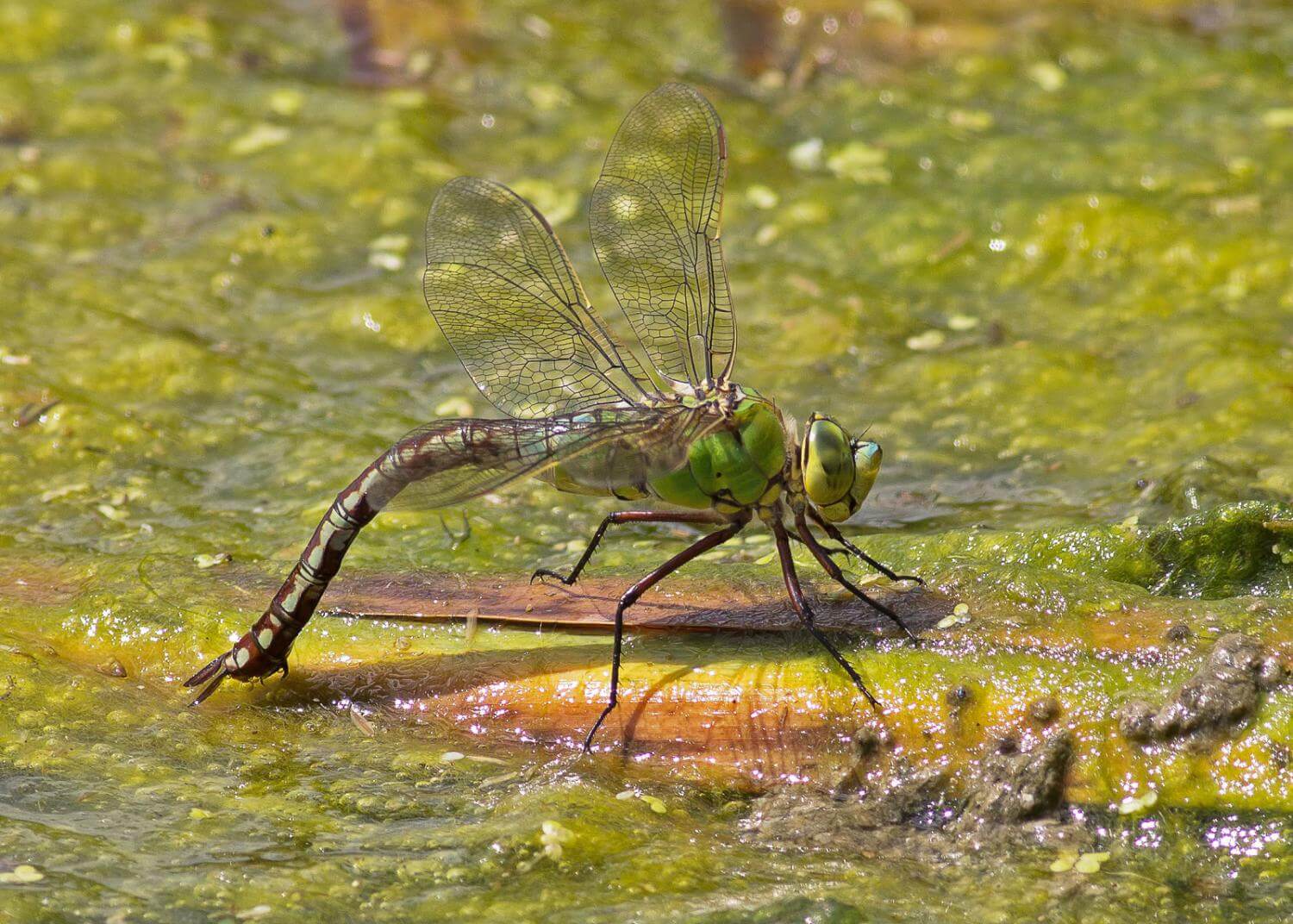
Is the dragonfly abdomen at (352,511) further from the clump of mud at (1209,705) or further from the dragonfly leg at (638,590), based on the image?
the clump of mud at (1209,705)

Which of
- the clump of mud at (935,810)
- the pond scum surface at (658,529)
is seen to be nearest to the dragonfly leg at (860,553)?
the pond scum surface at (658,529)

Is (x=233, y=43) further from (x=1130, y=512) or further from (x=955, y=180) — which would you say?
(x=1130, y=512)

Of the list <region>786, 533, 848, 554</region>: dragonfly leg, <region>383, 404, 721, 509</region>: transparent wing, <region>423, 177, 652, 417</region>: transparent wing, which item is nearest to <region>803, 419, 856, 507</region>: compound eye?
<region>786, 533, 848, 554</region>: dragonfly leg

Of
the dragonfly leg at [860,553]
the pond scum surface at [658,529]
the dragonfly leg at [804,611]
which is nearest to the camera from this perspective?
the pond scum surface at [658,529]

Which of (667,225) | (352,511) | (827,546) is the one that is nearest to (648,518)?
(827,546)

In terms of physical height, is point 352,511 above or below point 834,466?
below

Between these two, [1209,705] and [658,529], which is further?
[658,529]

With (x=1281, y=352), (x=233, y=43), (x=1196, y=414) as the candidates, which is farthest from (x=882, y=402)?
(x=233, y=43)

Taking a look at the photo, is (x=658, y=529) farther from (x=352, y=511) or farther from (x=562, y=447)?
(x=352, y=511)
